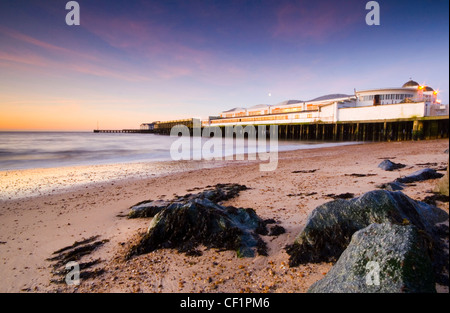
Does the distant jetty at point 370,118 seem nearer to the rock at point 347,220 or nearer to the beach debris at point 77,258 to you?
the rock at point 347,220

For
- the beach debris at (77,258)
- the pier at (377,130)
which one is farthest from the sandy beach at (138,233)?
the pier at (377,130)

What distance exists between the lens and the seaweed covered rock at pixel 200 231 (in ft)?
11.7

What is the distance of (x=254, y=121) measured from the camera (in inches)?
2544

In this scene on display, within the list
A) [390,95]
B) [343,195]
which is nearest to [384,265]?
[343,195]

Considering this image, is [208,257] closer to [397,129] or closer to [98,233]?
[98,233]

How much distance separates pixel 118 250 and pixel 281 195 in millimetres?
4151

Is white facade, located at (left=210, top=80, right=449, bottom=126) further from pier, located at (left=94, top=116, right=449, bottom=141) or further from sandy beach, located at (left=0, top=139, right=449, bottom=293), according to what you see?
sandy beach, located at (left=0, top=139, right=449, bottom=293)

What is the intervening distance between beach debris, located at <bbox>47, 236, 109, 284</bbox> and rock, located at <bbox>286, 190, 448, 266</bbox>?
2.82 metres

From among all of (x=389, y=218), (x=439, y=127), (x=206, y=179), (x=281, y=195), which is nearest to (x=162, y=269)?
(x=389, y=218)

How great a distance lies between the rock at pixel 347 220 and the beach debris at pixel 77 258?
2.82 meters

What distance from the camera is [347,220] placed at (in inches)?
126

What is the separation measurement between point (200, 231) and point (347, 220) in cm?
224

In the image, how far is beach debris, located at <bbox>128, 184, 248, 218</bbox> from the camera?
5.22m

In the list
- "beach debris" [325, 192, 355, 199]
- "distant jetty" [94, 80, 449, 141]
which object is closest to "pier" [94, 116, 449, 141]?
"distant jetty" [94, 80, 449, 141]
